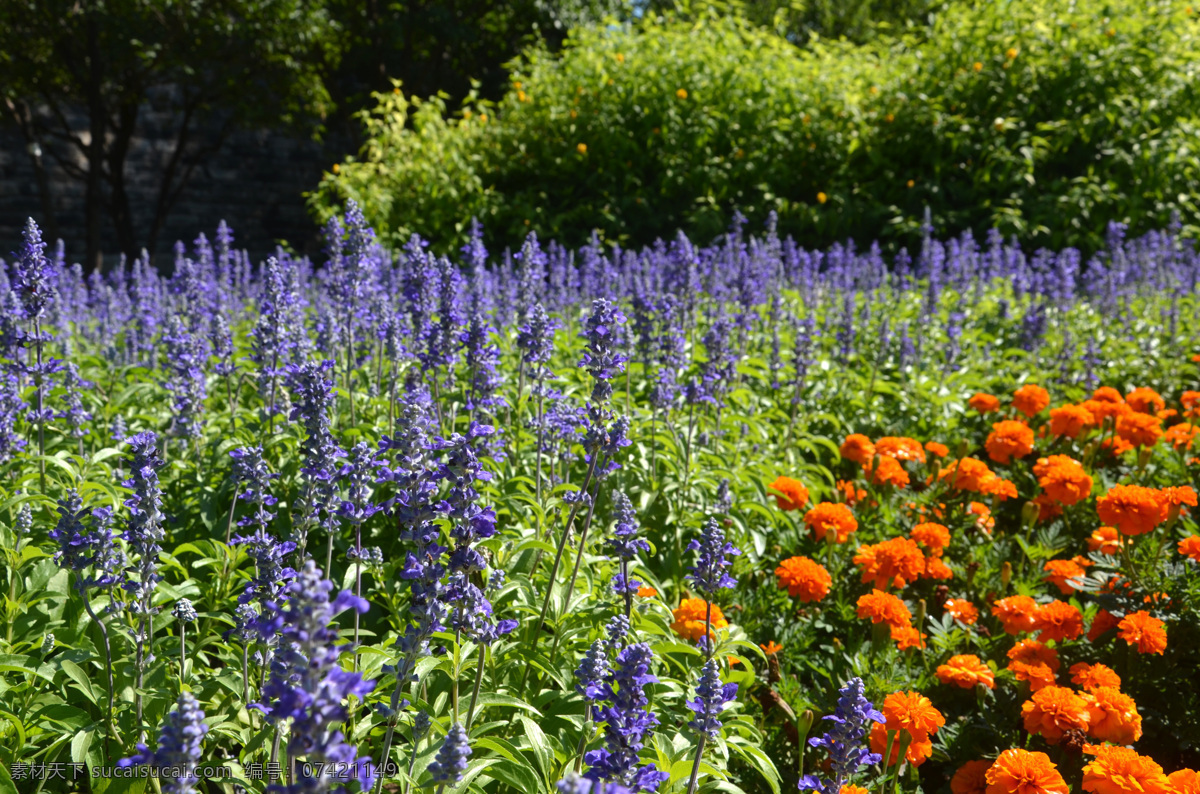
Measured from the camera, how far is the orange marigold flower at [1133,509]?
10.3 ft

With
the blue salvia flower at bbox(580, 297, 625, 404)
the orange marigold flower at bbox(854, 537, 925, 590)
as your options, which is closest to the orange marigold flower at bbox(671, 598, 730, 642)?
the orange marigold flower at bbox(854, 537, 925, 590)

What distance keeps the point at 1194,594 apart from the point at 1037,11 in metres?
10.5

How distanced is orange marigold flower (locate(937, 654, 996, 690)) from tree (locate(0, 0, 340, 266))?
16039 millimetres

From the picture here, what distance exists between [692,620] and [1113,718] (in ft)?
4.20

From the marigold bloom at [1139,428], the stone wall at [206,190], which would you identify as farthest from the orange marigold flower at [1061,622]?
the stone wall at [206,190]

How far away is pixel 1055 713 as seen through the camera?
2545 millimetres

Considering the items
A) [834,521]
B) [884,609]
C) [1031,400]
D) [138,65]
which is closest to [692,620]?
[884,609]

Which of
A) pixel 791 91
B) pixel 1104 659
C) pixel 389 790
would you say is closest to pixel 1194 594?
pixel 1104 659

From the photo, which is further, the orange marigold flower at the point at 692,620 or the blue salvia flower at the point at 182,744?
the orange marigold flower at the point at 692,620

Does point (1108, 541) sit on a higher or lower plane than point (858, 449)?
lower

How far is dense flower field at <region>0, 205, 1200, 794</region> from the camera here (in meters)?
2.07

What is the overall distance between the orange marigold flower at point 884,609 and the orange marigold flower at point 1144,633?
695 millimetres

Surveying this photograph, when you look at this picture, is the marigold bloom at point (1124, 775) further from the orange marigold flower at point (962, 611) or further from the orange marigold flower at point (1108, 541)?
the orange marigold flower at point (1108, 541)

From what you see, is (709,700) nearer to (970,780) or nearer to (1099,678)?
(970,780)
